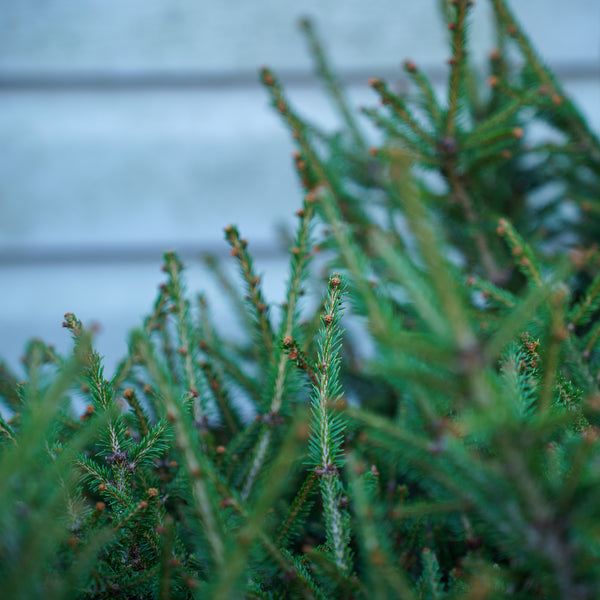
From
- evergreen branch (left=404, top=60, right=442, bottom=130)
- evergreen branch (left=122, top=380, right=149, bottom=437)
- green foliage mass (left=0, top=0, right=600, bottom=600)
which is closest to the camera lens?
green foliage mass (left=0, top=0, right=600, bottom=600)

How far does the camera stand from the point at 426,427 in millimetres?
307

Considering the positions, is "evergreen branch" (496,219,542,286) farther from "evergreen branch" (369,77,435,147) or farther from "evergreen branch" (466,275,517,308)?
"evergreen branch" (369,77,435,147)

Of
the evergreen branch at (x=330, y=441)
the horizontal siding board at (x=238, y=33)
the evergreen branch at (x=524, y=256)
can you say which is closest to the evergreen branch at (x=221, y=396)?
the evergreen branch at (x=330, y=441)


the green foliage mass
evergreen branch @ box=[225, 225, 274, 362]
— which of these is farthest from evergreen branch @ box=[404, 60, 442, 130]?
evergreen branch @ box=[225, 225, 274, 362]

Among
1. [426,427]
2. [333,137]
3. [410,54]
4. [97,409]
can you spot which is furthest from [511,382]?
[410,54]

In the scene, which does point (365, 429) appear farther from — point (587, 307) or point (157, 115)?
point (157, 115)

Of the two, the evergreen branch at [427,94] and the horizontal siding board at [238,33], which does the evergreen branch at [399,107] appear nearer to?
the evergreen branch at [427,94]

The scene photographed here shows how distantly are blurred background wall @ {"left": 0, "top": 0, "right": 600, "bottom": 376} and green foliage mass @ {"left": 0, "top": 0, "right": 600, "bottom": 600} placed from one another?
38cm

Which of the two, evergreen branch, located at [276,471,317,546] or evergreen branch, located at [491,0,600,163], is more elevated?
evergreen branch, located at [491,0,600,163]

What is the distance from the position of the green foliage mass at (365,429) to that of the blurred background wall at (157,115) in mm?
379

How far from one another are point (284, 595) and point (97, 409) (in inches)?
6.0

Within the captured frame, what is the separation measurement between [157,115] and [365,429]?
823mm

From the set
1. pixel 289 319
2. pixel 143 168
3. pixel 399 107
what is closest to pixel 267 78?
pixel 399 107

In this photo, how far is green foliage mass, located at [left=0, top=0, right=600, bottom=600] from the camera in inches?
6.8
